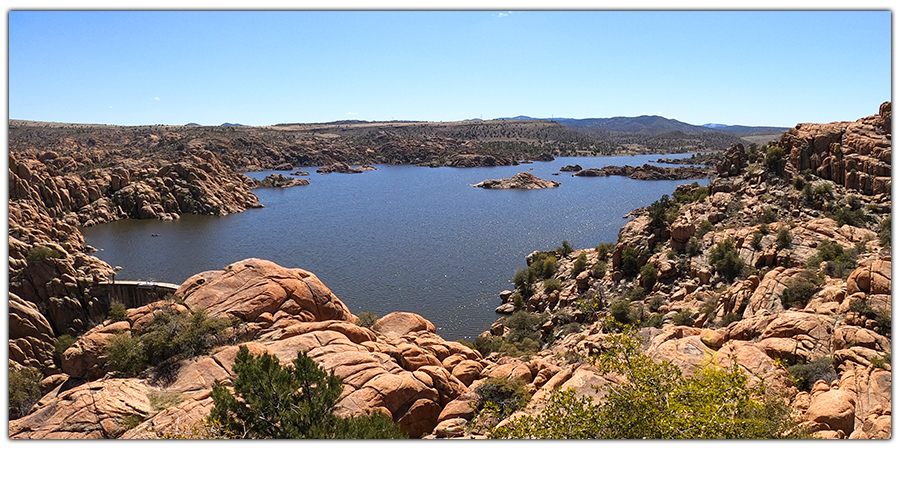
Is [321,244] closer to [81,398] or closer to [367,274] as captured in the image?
[367,274]

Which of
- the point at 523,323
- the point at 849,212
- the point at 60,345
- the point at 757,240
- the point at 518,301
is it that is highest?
the point at 849,212

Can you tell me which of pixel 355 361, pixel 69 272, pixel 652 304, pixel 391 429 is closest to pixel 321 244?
pixel 69 272

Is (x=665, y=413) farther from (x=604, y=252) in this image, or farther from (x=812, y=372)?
(x=604, y=252)

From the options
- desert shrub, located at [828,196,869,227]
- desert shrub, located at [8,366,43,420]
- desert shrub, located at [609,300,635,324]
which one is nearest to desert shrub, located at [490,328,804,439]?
desert shrub, located at [8,366,43,420]

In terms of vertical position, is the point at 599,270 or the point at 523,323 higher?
the point at 599,270

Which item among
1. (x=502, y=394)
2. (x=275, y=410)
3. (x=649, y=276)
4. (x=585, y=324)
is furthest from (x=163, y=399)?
(x=649, y=276)

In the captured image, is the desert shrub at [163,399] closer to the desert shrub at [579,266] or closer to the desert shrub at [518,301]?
the desert shrub at [518,301]
